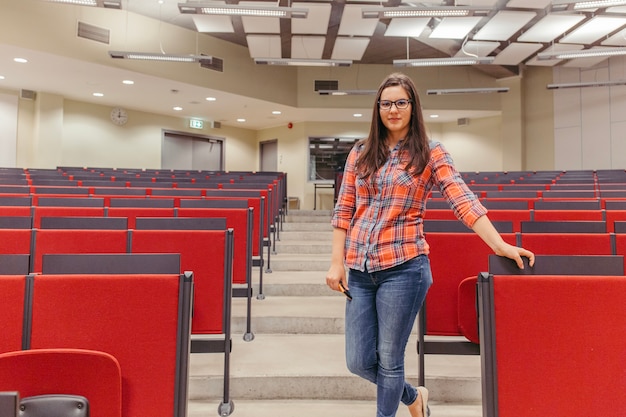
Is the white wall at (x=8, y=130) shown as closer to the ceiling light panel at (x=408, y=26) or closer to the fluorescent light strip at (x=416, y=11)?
the fluorescent light strip at (x=416, y=11)

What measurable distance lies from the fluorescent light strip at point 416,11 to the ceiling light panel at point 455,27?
0.68 meters

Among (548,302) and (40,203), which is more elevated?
(40,203)

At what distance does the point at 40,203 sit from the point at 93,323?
1.93 meters

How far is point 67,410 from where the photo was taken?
0.89 meters

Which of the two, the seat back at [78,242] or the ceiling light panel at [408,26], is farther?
the ceiling light panel at [408,26]

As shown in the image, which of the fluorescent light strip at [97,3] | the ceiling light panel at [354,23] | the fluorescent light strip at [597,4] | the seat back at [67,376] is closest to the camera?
the seat back at [67,376]

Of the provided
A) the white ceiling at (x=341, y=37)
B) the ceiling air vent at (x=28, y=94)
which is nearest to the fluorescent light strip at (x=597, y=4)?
the white ceiling at (x=341, y=37)

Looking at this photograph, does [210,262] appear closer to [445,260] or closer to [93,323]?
[93,323]

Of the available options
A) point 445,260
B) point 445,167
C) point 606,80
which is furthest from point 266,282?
point 606,80

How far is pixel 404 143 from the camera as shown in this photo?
42.4 inches

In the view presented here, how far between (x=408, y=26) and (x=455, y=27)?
66 cm

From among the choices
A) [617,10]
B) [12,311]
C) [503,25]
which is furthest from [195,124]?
[12,311]

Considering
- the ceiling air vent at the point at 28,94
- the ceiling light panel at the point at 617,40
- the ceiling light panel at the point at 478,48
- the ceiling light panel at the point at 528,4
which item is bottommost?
the ceiling air vent at the point at 28,94

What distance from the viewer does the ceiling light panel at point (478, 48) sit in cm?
626
